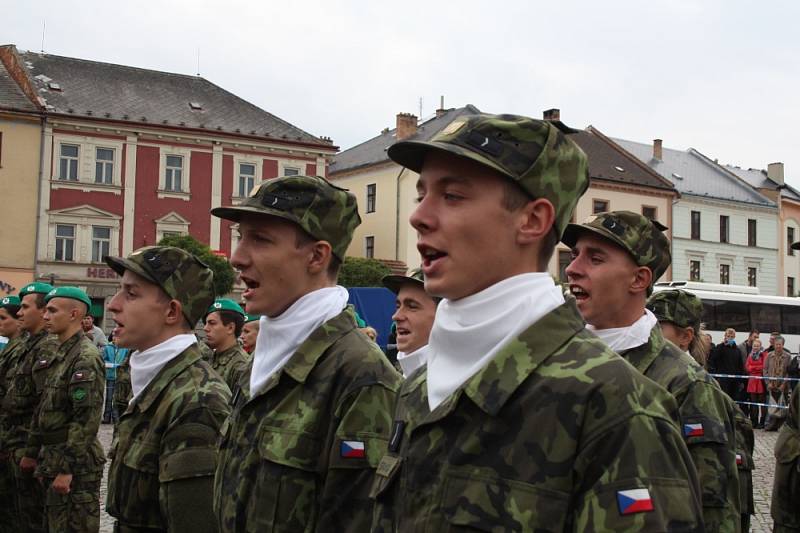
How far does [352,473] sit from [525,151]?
1490mm

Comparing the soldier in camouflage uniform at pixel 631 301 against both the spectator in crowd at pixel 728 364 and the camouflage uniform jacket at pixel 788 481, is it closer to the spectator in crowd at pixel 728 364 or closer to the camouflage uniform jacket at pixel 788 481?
the camouflage uniform jacket at pixel 788 481

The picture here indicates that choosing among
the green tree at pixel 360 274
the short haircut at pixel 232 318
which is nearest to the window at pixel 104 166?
the green tree at pixel 360 274

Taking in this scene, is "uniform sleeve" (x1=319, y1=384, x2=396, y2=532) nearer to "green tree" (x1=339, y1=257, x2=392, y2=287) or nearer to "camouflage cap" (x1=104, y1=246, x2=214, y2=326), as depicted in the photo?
"camouflage cap" (x1=104, y1=246, x2=214, y2=326)

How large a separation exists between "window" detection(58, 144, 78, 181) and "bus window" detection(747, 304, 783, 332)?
1123 inches

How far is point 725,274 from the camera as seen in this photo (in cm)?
5812

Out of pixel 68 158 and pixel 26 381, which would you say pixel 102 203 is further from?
pixel 26 381

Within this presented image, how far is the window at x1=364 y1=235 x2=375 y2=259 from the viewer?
173ft

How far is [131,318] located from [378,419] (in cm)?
209

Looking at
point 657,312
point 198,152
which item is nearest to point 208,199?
point 198,152

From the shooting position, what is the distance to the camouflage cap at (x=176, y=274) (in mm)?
5043

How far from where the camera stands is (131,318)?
16.4 feet

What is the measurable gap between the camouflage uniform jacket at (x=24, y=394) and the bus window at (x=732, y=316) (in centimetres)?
2501

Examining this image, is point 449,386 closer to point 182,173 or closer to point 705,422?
point 705,422

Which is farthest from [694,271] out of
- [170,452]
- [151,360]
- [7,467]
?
[170,452]
